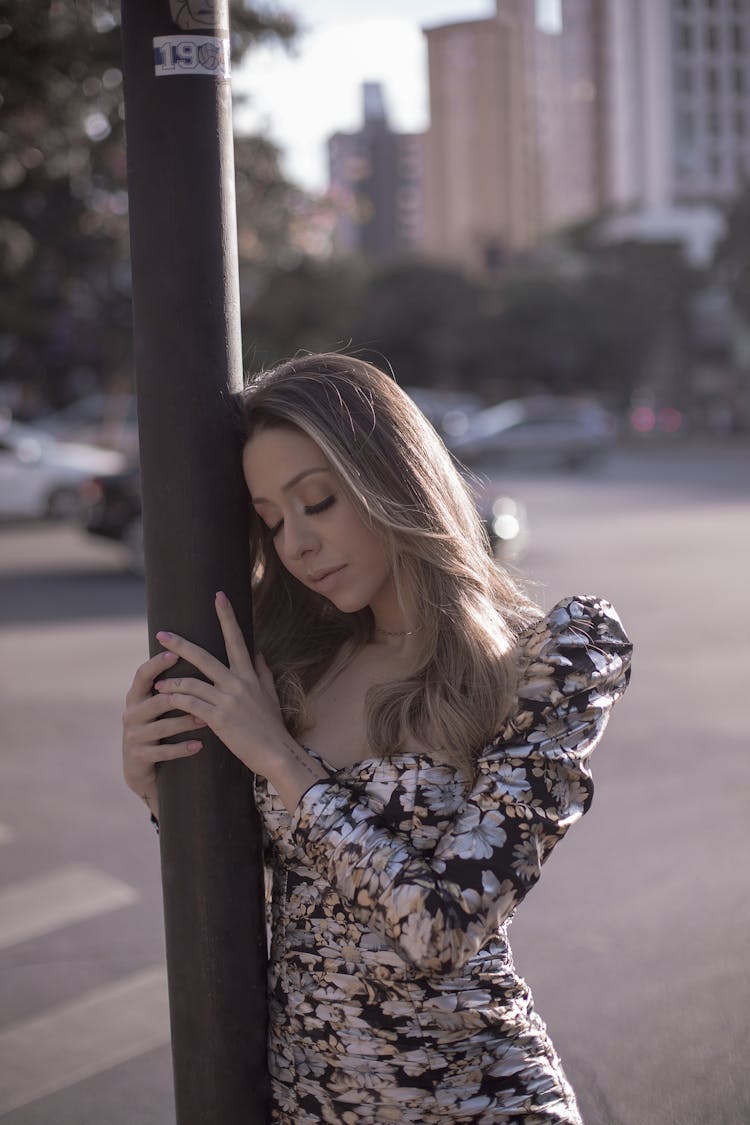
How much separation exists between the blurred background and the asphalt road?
14 mm

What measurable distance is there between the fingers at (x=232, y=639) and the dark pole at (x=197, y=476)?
0.6 inches

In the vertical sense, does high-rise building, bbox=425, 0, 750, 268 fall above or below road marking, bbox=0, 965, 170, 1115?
above

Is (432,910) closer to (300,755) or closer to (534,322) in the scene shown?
(300,755)

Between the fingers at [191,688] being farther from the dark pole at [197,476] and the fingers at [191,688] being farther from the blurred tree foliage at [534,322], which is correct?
the blurred tree foliage at [534,322]

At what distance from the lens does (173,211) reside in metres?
1.87

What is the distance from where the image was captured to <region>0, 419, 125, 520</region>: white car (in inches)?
725

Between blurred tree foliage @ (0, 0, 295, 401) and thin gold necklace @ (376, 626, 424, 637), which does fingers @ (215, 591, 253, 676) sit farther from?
blurred tree foliage @ (0, 0, 295, 401)

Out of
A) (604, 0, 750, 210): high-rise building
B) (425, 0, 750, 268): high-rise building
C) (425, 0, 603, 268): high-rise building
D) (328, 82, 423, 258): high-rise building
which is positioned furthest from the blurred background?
(328, 82, 423, 258): high-rise building

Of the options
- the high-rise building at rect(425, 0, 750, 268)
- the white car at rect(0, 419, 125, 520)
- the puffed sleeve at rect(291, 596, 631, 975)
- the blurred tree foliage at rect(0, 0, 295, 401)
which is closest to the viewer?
the puffed sleeve at rect(291, 596, 631, 975)

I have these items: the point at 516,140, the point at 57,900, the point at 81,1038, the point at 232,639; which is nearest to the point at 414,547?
the point at 232,639

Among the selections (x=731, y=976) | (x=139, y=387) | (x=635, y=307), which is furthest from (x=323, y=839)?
(x=635, y=307)

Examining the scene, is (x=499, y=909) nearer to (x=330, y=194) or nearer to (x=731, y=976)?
(x=731, y=976)

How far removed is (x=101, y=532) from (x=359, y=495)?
36.9 feet

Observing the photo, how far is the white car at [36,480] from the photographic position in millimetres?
18406
